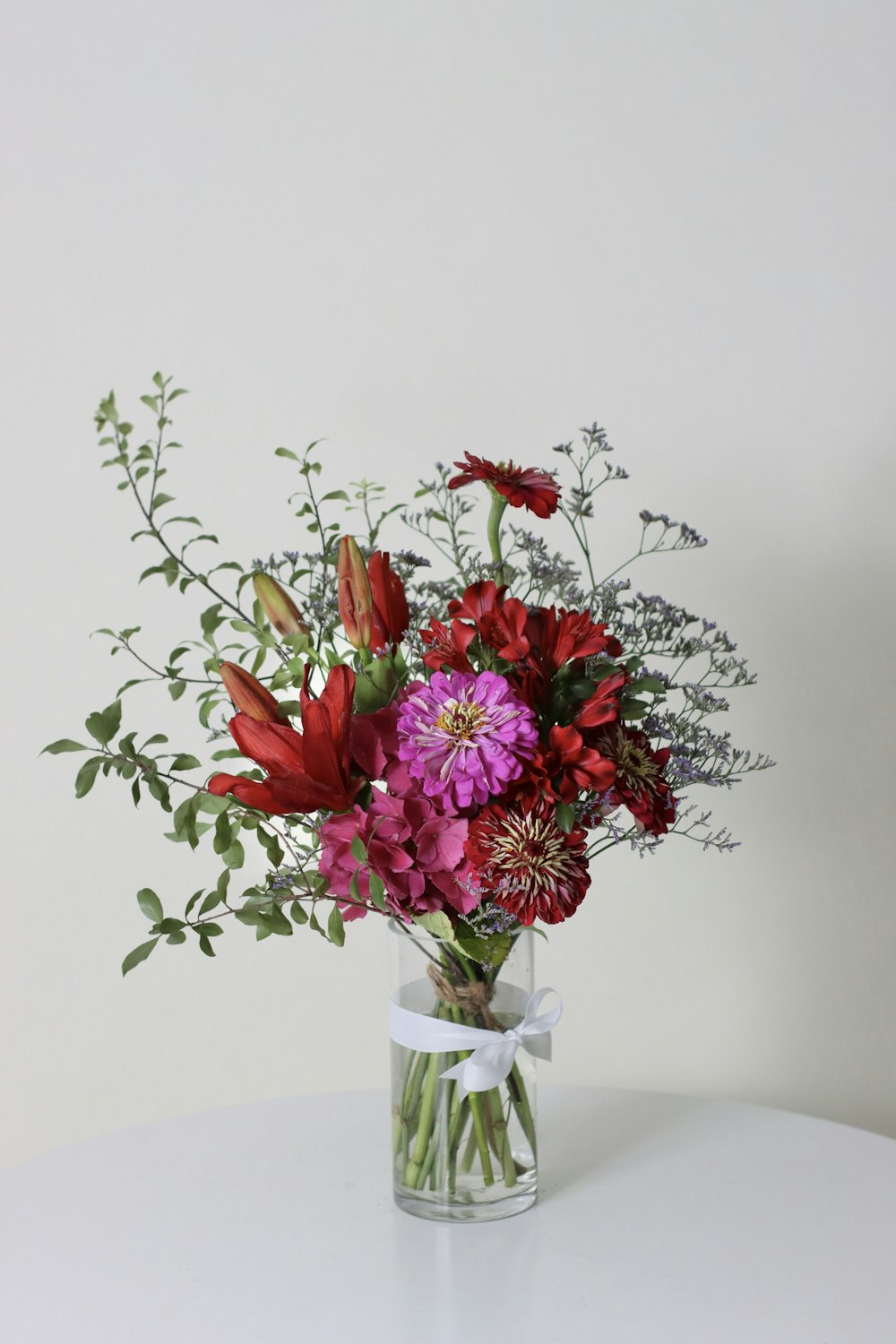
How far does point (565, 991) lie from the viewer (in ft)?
5.42

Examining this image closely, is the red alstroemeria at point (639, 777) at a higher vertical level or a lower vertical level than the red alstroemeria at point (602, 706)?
lower

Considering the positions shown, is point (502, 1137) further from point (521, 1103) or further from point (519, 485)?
point (519, 485)

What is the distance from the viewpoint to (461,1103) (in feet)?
3.38

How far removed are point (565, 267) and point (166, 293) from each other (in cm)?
48

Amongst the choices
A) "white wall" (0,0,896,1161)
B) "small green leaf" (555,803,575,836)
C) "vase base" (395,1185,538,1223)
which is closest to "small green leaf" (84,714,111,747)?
"small green leaf" (555,803,575,836)

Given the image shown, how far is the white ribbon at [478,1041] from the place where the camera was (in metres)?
1.00

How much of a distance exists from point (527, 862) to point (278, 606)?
304mm

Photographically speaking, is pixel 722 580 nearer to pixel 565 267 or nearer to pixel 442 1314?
pixel 565 267

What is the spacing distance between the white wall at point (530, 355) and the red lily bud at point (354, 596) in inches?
26.7

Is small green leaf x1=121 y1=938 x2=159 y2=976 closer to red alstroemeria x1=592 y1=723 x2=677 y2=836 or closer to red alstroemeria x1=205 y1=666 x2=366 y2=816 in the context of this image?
red alstroemeria x1=205 y1=666 x2=366 y2=816

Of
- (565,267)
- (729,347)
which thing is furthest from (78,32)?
(729,347)

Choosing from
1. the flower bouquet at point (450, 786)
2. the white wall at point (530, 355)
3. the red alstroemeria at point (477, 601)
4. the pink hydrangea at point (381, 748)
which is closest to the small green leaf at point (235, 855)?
the flower bouquet at point (450, 786)

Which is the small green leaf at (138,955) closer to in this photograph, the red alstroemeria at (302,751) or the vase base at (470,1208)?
the red alstroemeria at (302,751)

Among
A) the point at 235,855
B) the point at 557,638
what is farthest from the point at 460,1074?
the point at 557,638
